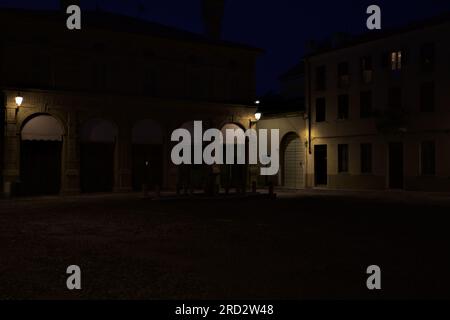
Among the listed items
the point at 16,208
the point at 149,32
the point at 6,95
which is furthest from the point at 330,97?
the point at 16,208

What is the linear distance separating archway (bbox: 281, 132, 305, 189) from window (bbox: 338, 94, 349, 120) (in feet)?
11.8

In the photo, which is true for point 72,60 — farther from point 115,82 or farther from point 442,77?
point 442,77

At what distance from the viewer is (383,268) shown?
8414mm

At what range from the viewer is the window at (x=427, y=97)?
99.2 feet

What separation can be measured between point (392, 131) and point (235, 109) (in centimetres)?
960

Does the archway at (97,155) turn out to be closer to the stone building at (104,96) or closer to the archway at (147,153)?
the stone building at (104,96)

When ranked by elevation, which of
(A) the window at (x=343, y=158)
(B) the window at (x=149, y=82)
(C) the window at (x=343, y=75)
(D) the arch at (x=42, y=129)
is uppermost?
(C) the window at (x=343, y=75)

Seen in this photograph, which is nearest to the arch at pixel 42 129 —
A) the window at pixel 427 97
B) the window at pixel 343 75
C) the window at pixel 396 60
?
the window at pixel 343 75

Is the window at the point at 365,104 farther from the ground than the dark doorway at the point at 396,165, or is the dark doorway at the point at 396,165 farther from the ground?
the window at the point at 365,104

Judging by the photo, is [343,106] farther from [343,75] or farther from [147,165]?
[147,165]

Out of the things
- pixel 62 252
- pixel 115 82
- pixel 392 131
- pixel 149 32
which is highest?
pixel 149 32

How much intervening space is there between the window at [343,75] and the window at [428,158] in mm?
6643

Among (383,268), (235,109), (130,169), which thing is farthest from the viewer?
(235,109)

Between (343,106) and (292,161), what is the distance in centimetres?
549
